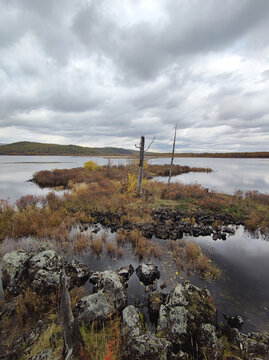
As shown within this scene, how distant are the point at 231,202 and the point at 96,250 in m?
14.3

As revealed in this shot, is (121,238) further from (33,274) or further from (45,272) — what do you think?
(33,274)

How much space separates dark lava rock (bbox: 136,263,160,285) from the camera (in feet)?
19.0

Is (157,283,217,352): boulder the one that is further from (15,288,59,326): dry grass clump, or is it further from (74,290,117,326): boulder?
(15,288,59,326): dry grass clump

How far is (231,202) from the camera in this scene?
15.7m

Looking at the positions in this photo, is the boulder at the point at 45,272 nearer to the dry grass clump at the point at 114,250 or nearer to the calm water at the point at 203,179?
the dry grass clump at the point at 114,250

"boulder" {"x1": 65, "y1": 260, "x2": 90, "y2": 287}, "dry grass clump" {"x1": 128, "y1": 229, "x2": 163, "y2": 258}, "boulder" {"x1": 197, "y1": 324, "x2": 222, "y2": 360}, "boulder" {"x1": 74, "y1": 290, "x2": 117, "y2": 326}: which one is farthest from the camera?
"dry grass clump" {"x1": 128, "y1": 229, "x2": 163, "y2": 258}

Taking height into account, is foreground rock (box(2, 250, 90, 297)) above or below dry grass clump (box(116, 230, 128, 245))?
above

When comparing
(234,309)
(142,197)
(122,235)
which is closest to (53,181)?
(142,197)

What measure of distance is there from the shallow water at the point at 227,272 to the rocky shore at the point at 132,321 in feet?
1.93

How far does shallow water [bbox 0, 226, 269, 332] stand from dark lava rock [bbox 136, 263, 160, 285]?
19 centimetres

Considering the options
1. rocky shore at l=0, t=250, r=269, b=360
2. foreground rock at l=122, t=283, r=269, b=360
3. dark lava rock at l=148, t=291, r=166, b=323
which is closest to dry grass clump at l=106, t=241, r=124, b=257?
rocky shore at l=0, t=250, r=269, b=360

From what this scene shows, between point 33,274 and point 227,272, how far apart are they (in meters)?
7.44

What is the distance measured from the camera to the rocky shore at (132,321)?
303cm

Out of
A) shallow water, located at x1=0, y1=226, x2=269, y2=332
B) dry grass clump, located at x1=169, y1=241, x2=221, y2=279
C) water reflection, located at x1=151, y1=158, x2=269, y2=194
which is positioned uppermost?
water reflection, located at x1=151, y1=158, x2=269, y2=194
